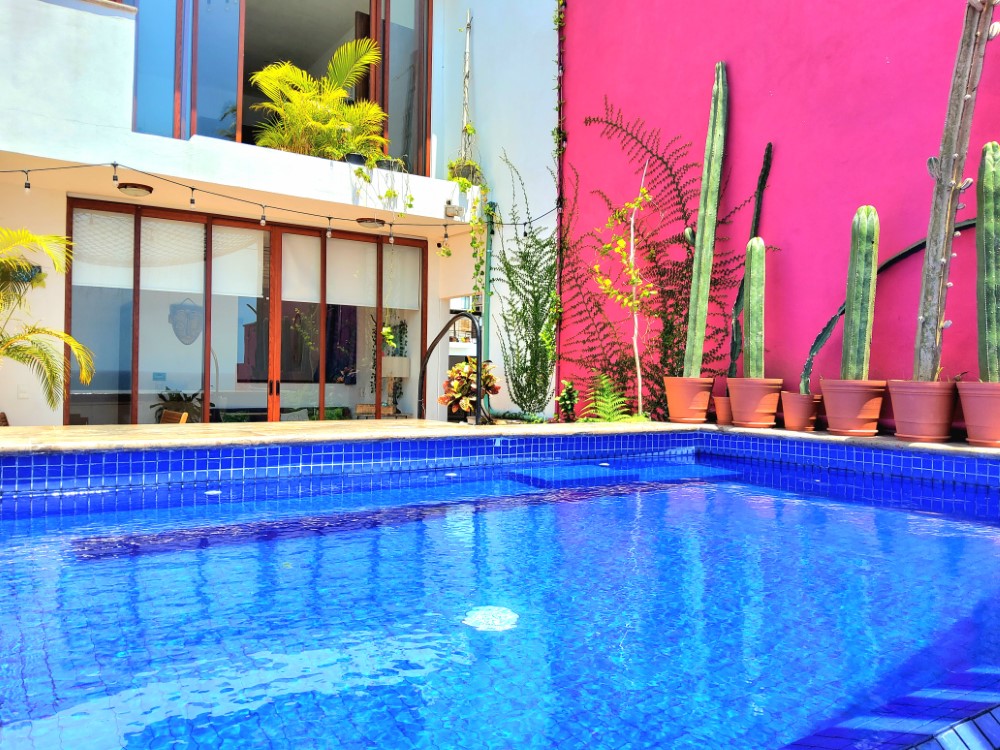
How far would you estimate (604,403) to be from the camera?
740 centimetres

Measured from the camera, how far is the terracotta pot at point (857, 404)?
5.21 m

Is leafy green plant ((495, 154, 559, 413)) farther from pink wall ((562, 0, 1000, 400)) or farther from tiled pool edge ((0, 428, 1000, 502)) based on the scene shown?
tiled pool edge ((0, 428, 1000, 502))

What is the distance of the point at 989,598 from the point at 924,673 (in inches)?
33.9

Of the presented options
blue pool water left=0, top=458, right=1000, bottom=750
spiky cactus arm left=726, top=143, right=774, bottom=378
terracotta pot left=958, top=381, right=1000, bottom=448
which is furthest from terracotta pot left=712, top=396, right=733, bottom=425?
blue pool water left=0, top=458, right=1000, bottom=750

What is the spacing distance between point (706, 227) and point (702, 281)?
52 cm

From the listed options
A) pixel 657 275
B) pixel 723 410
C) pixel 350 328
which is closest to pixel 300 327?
pixel 350 328

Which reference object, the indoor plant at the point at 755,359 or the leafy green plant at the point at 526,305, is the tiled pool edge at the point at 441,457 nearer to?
the indoor plant at the point at 755,359

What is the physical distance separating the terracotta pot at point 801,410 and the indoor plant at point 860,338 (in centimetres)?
40

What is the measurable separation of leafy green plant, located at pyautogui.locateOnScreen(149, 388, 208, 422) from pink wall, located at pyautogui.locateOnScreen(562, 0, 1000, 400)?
5472 millimetres

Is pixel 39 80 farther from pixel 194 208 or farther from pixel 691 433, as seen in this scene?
pixel 691 433

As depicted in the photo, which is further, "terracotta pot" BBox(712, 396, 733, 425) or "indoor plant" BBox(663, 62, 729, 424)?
"indoor plant" BBox(663, 62, 729, 424)

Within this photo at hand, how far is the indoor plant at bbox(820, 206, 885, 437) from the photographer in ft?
17.1

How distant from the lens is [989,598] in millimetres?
2502

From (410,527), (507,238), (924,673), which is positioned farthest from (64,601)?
(507,238)
